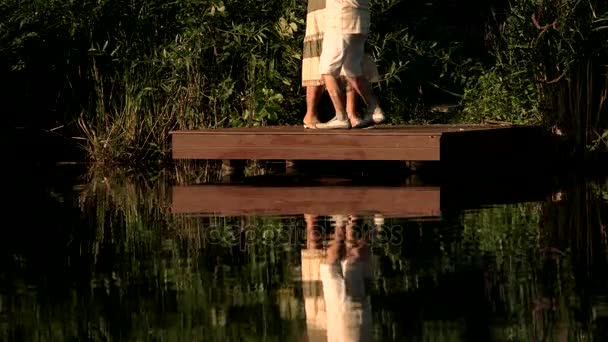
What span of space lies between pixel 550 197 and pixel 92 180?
4302mm

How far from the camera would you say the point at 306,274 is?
25.0ft

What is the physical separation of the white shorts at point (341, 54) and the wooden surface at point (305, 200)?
992 millimetres

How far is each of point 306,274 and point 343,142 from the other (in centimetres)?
521

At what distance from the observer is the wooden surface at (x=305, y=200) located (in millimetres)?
10445

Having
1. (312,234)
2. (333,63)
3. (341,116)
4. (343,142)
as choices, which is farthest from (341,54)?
(312,234)

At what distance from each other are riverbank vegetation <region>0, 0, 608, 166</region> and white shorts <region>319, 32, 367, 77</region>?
187cm

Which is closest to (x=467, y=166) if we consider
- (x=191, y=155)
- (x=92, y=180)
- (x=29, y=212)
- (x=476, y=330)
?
(x=191, y=155)

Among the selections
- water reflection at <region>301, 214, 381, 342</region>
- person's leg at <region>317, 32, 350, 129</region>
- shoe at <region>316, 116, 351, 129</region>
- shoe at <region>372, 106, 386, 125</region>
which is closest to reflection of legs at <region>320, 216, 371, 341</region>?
water reflection at <region>301, 214, 381, 342</region>

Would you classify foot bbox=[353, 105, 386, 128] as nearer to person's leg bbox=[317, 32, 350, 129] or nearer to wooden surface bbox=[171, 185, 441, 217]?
person's leg bbox=[317, 32, 350, 129]

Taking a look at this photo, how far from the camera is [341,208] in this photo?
1058 centimetres

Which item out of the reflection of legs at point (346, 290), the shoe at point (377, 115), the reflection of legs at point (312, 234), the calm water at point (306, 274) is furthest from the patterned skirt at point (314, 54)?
the reflection of legs at point (346, 290)

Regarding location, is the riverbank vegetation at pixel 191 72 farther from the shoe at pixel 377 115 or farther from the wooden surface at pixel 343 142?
the shoe at pixel 377 115

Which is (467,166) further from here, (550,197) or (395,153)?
(550,197)

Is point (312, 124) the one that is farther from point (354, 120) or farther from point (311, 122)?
point (354, 120)
